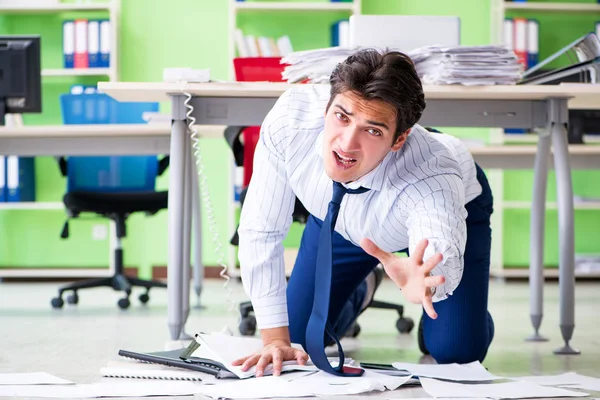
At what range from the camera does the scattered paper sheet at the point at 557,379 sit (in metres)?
1.71

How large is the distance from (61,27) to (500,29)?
2844mm

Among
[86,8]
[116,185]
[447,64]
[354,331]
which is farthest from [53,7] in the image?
[447,64]

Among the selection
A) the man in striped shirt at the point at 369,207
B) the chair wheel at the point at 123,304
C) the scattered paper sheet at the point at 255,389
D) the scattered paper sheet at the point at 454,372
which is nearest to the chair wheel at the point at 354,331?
the man in striped shirt at the point at 369,207

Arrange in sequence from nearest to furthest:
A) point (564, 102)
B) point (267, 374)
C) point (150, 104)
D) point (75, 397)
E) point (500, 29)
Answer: point (75, 397) → point (267, 374) → point (564, 102) → point (150, 104) → point (500, 29)

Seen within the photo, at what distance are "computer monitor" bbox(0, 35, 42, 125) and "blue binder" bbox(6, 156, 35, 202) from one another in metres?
1.71

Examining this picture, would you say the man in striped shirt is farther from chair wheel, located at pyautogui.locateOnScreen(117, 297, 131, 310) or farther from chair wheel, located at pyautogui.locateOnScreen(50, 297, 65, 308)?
chair wheel, located at pyautogui.locateOnScreen(50, 297, 65, 308)

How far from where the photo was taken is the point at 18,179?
4.85 m

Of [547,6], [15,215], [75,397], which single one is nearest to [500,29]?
[547,6]

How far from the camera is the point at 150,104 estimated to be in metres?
4.00

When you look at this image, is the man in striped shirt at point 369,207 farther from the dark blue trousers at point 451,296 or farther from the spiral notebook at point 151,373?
the spiral notebook at point 151,373

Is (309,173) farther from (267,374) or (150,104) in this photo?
(150,104)

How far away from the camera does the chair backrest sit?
3.88 metres

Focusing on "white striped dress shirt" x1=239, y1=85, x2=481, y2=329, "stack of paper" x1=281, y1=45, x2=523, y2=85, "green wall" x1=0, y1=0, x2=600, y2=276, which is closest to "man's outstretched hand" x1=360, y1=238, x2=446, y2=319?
"white striped dress shirt" x1=239, y1=85, x2=481, y2=329

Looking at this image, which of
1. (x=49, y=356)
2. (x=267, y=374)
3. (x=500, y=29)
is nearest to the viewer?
(x=267, y=374)
